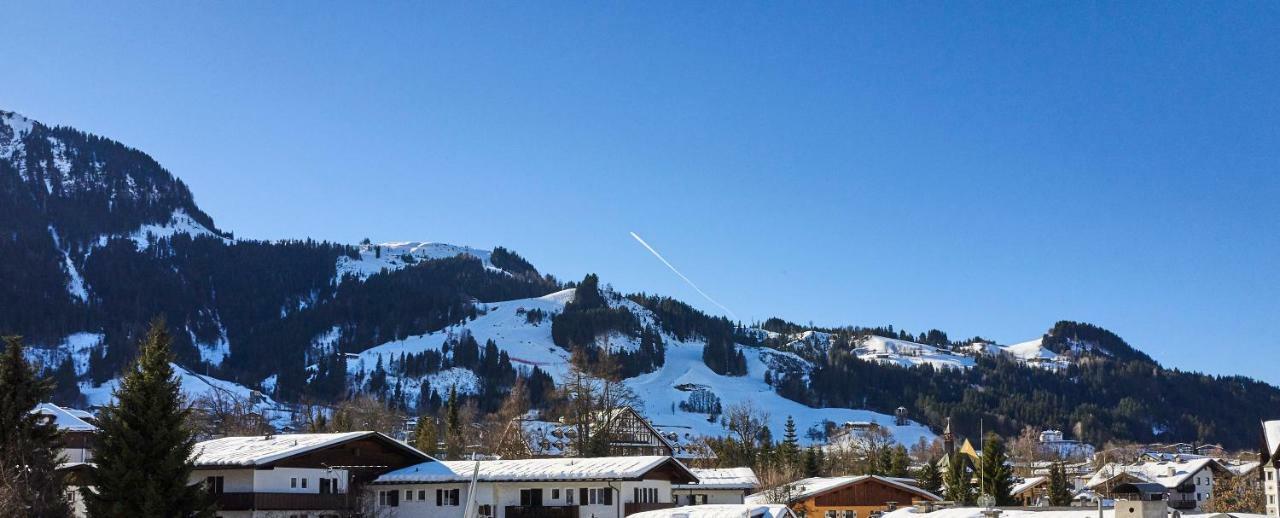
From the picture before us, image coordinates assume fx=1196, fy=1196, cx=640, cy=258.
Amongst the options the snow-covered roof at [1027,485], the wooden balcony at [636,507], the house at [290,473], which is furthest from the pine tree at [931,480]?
the house at [290,473]

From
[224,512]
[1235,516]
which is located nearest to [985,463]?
[1235,516]

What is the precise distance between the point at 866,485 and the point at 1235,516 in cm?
4056

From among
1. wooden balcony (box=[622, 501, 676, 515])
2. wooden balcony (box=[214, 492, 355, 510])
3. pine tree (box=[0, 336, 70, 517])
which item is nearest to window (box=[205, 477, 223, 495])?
wooden balcony (box=[214, 492, 355, 510])

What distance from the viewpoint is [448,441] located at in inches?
4082

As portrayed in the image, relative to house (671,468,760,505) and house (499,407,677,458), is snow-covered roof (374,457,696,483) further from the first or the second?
house (499,407,677,458)

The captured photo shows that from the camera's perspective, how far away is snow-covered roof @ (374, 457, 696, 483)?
59.5 meters

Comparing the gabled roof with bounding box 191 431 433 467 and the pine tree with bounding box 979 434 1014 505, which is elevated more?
the gabled roof with bounding box 191 431 433 467

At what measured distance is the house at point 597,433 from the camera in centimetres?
9344

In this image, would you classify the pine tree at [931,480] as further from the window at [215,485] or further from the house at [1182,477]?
the window at [215,485]

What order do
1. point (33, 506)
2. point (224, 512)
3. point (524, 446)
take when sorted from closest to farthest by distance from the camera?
1. point (33, 506)
2. point (224, 512)
3. point (524, 446)

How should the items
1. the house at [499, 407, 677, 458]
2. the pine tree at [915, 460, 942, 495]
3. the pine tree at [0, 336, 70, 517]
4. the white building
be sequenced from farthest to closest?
the pine tree at [915, 460, 942, 495] < the house at [499, 407, 677, 458] < the white building < the pine tree at [0, 336, 70, 517]

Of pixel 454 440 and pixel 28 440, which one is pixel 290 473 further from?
pixel 454 440

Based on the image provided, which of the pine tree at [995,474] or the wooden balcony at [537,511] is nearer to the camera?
the wooden balcony at [537,511]

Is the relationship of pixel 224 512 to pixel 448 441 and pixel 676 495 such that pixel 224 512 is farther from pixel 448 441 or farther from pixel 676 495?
pixel 448 441
